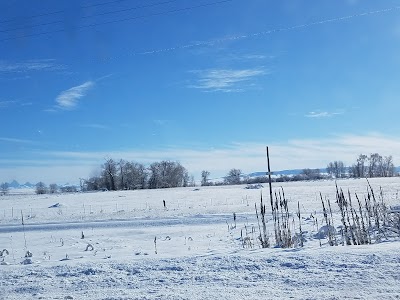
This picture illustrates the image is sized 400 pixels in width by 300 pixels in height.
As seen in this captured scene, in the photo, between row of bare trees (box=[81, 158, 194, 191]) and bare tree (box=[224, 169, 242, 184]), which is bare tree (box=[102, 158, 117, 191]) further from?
bare tree (box=[224, 169, 242, 184])

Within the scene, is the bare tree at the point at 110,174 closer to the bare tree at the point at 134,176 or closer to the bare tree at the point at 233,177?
the bare tree at the point at 134,176

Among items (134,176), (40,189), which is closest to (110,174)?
(134,176)

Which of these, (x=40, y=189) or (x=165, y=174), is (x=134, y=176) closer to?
(x=165, y=174)

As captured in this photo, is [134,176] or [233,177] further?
[233,177]

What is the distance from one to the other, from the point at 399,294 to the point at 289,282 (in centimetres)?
126

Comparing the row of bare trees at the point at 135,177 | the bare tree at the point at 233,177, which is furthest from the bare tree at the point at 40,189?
the bare tree at the point at 233,177

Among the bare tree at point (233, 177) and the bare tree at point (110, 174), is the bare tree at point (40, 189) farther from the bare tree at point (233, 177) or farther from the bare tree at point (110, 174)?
the bare tree at point (233, 177)

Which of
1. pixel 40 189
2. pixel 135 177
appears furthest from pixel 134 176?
pixel 40 189

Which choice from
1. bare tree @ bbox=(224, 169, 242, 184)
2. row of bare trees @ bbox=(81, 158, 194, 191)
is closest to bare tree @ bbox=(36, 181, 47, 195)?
row of bare trees @ bbox=(81, 158, 194, 191)

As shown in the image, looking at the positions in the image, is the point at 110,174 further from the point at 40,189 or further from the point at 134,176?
the point at 40,189

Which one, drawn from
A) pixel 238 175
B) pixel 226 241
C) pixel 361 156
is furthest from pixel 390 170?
pixel 226 241

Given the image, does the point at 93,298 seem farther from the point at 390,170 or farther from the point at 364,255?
the point at 390,170

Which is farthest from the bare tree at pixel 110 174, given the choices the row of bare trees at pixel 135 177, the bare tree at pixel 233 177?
the bare tree at pixel 233 177

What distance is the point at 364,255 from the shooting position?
18.8 ft
